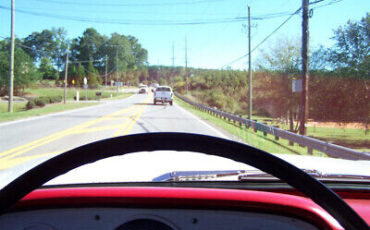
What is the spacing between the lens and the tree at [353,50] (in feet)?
43.8

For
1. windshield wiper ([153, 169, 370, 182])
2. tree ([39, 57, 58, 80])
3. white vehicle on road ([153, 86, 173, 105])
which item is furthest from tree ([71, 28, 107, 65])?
windshield wiper ([153, 169, 370, 182])

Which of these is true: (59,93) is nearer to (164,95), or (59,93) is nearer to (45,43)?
(45,43)

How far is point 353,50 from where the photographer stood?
45.9 ft

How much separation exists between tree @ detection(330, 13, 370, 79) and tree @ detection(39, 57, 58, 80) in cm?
6430

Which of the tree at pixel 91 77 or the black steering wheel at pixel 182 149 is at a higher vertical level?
the tree at pixel 91 77

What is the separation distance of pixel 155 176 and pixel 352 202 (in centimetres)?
145

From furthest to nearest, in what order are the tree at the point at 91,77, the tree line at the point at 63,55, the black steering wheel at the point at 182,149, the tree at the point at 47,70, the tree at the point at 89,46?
the tree at the point at 91,77 < the tree at the point at 89,46 < the tree at the point at 47,70 < the tree line at the point at 63,55 < the black steering wheel at the point at 182,149

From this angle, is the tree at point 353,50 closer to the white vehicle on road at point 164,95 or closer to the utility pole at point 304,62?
the utility pole at point 304,62

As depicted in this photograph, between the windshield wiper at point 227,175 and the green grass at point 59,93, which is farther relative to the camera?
the green grass at point 59,93

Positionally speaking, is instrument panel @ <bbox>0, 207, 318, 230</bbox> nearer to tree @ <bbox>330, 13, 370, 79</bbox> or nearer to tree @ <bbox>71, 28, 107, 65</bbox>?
tree @ <bbox>330, 13, 370, 79</bbox>

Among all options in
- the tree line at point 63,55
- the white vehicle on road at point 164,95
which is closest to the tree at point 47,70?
the tree line at point 63,55

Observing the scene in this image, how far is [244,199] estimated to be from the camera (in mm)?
1313

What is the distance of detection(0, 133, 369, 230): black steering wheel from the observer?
105cm

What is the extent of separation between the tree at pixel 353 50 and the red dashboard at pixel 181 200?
45.6 ft
